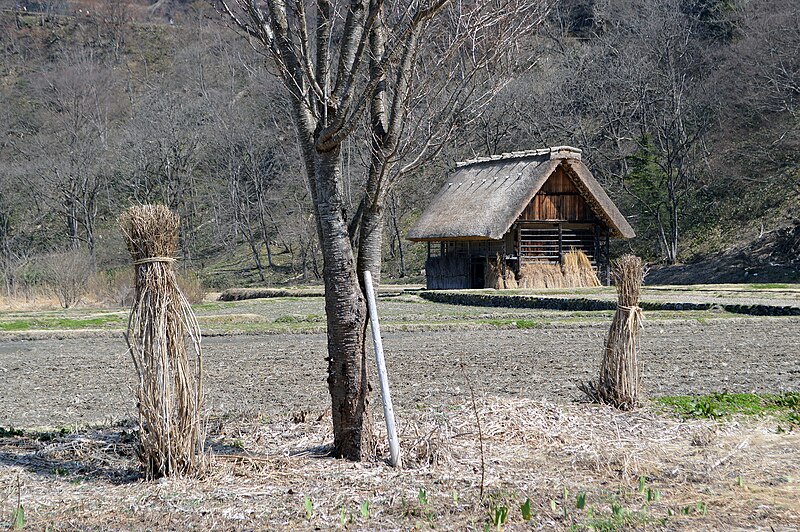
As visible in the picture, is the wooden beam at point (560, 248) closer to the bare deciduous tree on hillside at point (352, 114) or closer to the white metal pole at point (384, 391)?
the bare deciduous tree on hillside at point (352, 114)

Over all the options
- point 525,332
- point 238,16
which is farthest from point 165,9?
point 238,16

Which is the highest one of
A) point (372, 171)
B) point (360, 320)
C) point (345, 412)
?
point (372, 171)

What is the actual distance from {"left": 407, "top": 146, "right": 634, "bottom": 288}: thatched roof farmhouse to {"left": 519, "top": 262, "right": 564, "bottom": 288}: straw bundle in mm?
118

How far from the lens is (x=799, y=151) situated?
127 ft

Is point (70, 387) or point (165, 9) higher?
point (165, 9)

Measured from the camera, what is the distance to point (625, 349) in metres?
8.39

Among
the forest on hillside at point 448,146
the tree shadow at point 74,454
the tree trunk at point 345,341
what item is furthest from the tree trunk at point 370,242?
the forest on hillside at point 448,146

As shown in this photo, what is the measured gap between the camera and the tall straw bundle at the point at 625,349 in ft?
27.3

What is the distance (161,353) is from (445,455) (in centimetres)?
207

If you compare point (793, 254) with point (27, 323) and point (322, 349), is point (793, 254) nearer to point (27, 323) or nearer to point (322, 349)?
point (322, 349)

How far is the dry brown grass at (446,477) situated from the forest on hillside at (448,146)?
2742 cm

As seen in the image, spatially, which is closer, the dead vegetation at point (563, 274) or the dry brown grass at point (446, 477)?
the dry brown grass at point (446, 477)

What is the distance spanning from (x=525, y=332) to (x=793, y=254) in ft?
58.4

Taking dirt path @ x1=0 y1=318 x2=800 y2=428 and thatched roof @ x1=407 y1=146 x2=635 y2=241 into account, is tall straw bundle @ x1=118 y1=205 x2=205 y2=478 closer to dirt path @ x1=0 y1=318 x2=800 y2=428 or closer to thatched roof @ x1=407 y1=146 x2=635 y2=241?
dirt path @ x1=0 y1=318 x2=800 y2=428
